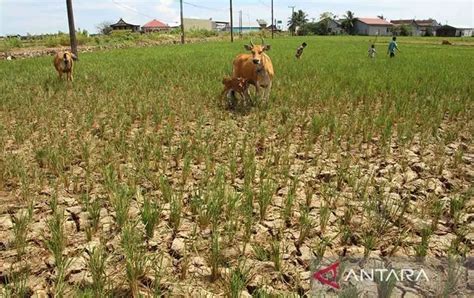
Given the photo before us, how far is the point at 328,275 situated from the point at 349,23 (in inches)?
3309

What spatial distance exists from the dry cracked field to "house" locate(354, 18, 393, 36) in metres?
79.0

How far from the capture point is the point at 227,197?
3.41 meters

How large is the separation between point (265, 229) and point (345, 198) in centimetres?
94

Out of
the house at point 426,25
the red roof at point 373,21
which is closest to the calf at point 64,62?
the house at point 426,25

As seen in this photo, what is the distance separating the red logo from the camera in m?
2.33

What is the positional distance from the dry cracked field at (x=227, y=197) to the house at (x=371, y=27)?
259 ft

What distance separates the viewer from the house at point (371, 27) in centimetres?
7900

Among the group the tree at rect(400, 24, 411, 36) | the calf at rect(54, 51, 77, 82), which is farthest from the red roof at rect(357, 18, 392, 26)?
the calf at rect(54, 51, 77, 82)

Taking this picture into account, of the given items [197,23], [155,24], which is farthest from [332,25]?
[155,24]

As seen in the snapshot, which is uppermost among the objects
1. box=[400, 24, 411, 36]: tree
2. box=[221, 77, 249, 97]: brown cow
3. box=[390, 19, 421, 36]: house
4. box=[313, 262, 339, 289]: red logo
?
box=[390, 19, 421, 36]: house

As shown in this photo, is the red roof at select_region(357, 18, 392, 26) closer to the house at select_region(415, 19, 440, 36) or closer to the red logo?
the house at select_region(415, 19, 440, 36)

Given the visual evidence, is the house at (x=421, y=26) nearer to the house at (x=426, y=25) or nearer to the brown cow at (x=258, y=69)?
the house at (x=426, y=25)

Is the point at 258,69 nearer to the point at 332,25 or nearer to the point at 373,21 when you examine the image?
the point at 373,21

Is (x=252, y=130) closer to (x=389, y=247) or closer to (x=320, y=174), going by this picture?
(x=320, y=174)
